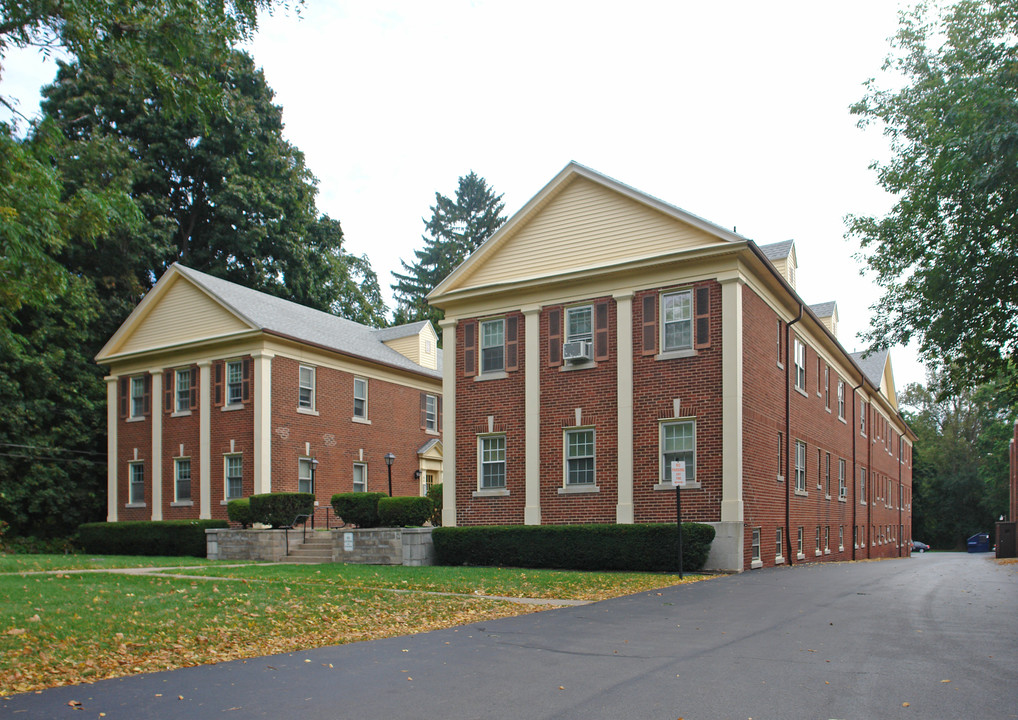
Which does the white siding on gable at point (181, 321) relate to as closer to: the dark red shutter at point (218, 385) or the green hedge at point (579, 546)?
the dark red shutter at point (218, 385)

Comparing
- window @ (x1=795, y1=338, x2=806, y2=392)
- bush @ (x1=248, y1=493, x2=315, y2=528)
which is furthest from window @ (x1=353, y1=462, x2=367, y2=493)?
window @ (x1=795, y1=338, x2=806, y2=392)

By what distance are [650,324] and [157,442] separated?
19.6 meters

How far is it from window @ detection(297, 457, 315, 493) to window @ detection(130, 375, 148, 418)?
23.9 feet

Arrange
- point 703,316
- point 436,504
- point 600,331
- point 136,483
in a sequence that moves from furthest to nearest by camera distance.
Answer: point 136,483 < point 436,504 < point 600,331 < point 703,316

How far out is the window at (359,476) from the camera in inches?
1316

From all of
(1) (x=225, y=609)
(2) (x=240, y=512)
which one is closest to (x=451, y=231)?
(2) (x=240, y=512)

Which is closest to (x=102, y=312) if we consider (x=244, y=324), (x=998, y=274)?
(x=244, y=324)

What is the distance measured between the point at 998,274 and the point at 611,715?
50.8ft

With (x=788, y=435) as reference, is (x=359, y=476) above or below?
below

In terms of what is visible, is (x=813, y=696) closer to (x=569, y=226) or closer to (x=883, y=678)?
(x=883, y=678)

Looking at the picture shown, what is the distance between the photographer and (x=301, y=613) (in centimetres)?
1184

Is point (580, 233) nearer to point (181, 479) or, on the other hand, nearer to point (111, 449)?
point (181, 479)

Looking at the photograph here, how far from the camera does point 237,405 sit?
3031cm

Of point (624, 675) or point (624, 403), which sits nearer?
point (624, 675)
